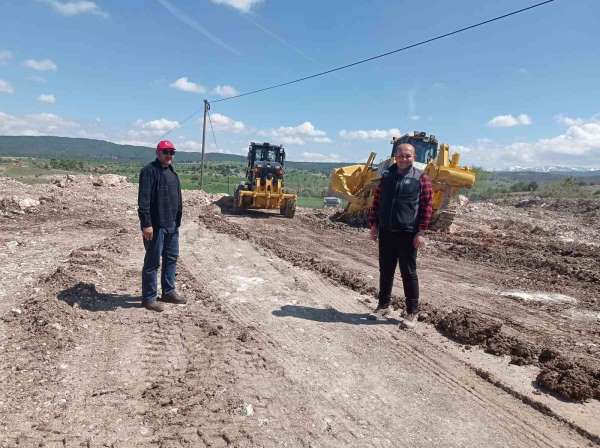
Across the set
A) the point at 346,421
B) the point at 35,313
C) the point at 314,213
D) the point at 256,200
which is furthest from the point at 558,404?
the point at 314,213

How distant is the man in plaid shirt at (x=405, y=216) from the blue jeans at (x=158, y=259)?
7.89 ft

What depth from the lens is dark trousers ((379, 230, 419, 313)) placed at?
16.1 feet

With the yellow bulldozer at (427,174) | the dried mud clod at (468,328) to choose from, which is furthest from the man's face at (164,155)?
the yellow bulldozer at (427,174)

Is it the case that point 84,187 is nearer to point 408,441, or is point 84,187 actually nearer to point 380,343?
point 380,343

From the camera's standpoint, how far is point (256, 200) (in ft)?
53.1

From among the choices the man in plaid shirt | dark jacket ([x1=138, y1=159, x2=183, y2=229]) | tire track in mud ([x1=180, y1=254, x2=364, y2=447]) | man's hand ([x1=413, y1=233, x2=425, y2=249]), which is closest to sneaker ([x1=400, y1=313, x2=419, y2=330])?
the man in plaid shirt

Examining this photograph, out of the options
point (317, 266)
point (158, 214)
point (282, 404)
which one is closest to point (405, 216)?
point (282, 404)

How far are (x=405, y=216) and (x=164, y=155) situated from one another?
2724 mm

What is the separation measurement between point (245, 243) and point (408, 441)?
7398 mm

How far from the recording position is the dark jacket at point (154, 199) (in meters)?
4.91

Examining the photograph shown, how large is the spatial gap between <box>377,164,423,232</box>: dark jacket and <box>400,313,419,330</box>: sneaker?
0.95 metres

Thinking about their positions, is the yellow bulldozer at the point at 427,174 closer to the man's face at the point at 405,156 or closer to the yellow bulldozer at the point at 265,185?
the yellow bulldozer at the point at 265,185

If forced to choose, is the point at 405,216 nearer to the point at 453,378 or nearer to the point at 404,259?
the point at 404,259

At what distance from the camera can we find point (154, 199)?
5.05 metres
